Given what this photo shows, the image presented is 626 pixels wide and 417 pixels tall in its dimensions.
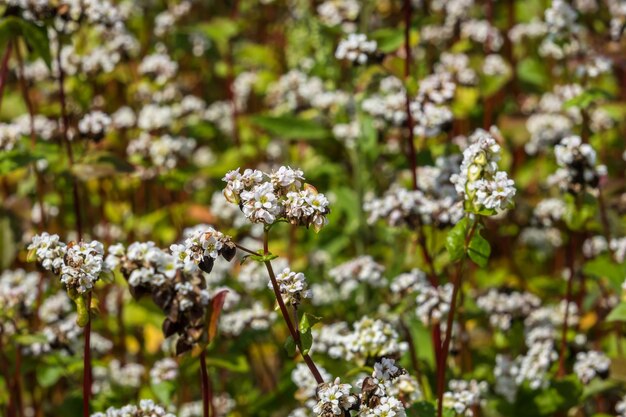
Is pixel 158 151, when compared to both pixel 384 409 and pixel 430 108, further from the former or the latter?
pixel 384 409

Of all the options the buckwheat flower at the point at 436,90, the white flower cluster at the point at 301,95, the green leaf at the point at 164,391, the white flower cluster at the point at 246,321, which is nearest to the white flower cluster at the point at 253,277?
the white flower cluster at the point at 246,321

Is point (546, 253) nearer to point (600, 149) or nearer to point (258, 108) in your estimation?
point (600, 149)

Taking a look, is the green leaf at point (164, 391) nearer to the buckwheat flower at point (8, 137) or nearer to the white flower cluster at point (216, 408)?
the white flower cluster at point (216, 408)

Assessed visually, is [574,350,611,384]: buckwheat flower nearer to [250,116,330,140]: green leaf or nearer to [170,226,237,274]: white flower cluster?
[170,226,237,274]: white flower cluster

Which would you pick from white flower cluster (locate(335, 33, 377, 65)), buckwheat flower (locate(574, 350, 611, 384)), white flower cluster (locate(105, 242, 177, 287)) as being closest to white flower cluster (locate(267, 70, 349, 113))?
white flower cluster (locate(335, 33, 377, 65))

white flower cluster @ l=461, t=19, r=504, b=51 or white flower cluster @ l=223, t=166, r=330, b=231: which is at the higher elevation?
white flower cluster @ l=461, t=19, r=504, b=51

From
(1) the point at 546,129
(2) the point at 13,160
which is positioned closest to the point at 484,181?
(2) the point at 13,160
